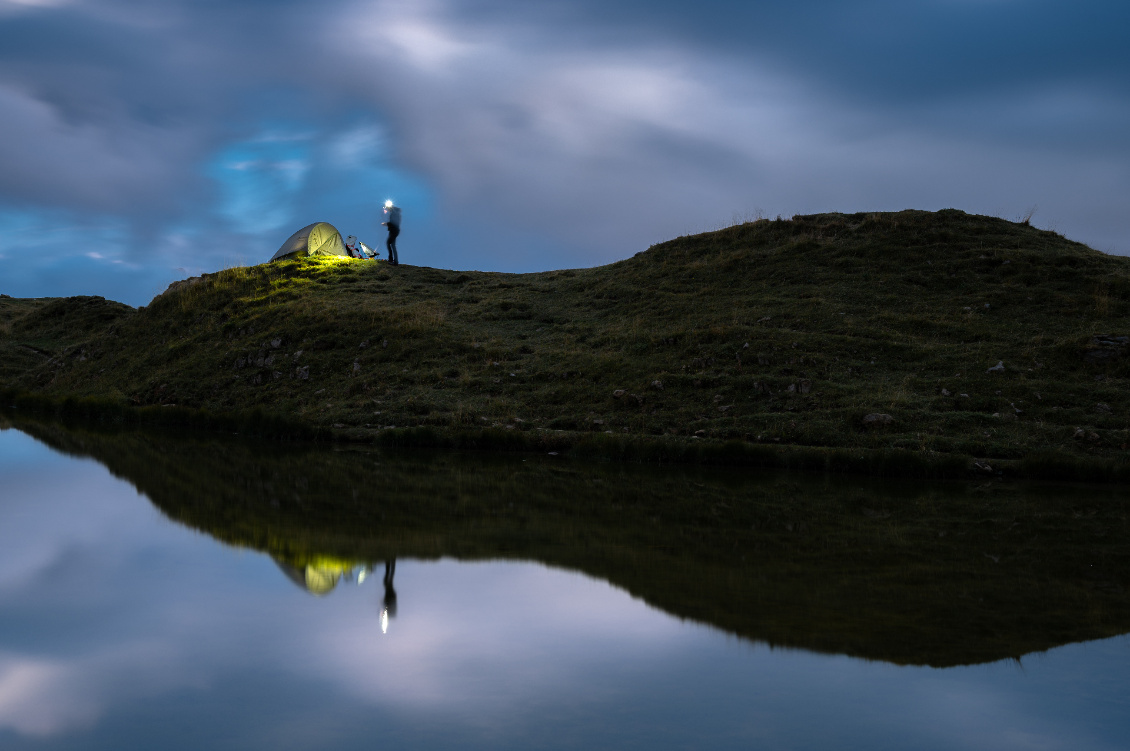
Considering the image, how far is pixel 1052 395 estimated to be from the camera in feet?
73.6

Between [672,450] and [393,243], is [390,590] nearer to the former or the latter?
[672,450]

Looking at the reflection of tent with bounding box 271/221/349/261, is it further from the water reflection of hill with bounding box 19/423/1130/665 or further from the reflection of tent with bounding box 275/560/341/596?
the reflection of tent with bounding box 275/560/341/596

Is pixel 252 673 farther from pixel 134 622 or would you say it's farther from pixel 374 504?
pixel 374 504

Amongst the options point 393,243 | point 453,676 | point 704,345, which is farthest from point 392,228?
point 453,676

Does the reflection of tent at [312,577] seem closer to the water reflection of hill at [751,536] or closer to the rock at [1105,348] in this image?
the water reflection of hill at [751,536]

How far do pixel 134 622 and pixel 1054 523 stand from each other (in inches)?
525

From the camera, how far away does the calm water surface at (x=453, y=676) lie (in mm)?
5348

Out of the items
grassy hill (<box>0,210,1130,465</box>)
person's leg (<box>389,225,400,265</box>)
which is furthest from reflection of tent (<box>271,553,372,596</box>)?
person's leg (<box>389,225,400,265</box>)

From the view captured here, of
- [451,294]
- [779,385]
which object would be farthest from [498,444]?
[451,294]

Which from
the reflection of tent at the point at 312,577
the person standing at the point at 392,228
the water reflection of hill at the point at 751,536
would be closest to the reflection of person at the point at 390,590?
the water reflection of hill at the point at 751,536

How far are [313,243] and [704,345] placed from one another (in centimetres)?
→ 2995

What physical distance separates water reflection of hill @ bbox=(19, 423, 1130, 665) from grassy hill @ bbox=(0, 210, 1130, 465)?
4.34 meters

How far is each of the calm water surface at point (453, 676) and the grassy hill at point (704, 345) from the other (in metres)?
13.6

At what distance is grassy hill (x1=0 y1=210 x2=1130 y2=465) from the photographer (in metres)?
22.3
